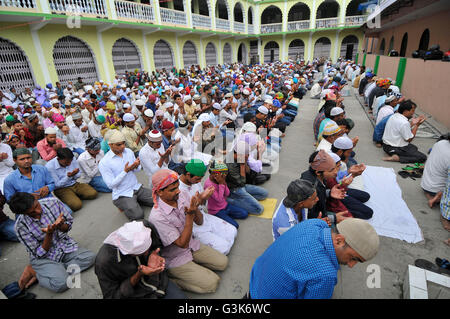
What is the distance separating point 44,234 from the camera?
2695 millimetres

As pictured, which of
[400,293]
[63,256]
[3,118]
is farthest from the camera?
[3,118]

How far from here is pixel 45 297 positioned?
8.56 feet

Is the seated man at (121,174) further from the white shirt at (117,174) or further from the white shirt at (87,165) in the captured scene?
the white shirt at (87,165)

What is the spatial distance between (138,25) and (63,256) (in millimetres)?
14159

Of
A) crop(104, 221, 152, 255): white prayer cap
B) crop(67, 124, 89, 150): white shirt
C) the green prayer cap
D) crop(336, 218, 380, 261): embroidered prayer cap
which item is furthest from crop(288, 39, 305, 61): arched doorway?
crop(104, 221, 152, 255): white prayer cap

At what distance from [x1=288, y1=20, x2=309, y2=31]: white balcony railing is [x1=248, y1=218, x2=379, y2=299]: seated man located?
30179mm

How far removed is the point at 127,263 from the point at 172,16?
58.7ft

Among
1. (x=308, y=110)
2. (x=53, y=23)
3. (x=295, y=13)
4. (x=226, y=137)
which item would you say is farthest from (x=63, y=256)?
(x=295, y=13)

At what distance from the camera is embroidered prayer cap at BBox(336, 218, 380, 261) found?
4.82 feet

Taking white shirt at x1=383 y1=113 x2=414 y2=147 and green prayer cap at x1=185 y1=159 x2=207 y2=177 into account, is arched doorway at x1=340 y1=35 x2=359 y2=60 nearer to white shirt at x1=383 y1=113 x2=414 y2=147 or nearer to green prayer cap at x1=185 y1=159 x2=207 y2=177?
white shirt at x1=383 y1=113 x2=414 y2=147

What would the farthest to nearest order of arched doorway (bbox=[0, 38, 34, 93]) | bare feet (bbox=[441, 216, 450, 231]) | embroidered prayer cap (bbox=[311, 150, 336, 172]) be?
arched doorway (bbox=[0, 38, 34, 93])
bare feet (bbox=[441, 216, 450, 231])
embroidered prayer cap (bbox=[311, 150, 336, 172])

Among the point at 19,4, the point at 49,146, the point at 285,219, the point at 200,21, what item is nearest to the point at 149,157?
the point at 49,146

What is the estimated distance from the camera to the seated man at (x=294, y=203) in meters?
2.23

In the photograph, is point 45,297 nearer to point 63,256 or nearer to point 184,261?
point 63,256
